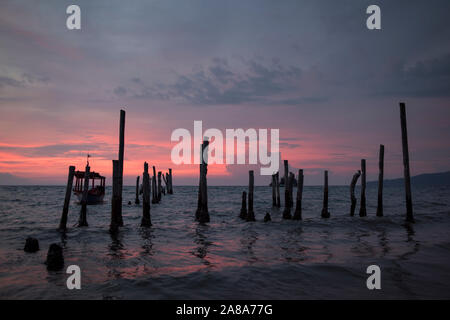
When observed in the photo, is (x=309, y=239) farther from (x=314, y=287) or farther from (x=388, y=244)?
(x=314, y=287)

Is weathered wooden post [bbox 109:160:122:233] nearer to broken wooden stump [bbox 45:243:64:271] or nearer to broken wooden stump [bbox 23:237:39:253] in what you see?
broken wooden stump [bbox 23:237:39:253]

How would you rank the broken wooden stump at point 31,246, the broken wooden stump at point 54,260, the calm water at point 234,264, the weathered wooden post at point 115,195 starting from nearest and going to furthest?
the calm water at point 234,264, the broken wooden stump at point 54,260, the broken wooden stump at point 31,246, the weathered wooden post at point 115,195

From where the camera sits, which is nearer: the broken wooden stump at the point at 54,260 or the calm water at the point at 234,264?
the calm water at the point at 234,264

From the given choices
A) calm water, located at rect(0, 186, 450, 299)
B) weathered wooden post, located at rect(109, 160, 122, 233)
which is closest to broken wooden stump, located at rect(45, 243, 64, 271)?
calm water, located at rect(0, 186, 450, 299)

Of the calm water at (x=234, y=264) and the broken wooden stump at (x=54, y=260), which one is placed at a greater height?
the broken wooden stump at (x=54, y=260)

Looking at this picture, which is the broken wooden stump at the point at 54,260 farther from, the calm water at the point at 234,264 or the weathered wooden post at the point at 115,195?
the weathered wooden post at the point at 115,195

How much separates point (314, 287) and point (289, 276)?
2.68 ft

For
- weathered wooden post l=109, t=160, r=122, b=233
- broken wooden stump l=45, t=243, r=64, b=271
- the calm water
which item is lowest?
the calm water

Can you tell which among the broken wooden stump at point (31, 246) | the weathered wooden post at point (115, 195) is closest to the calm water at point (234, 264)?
the broken wooden stump at point (31, 246)

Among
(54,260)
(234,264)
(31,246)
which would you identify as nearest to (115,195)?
(31,246)

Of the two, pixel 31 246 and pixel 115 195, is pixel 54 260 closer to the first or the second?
pixel 31 246
